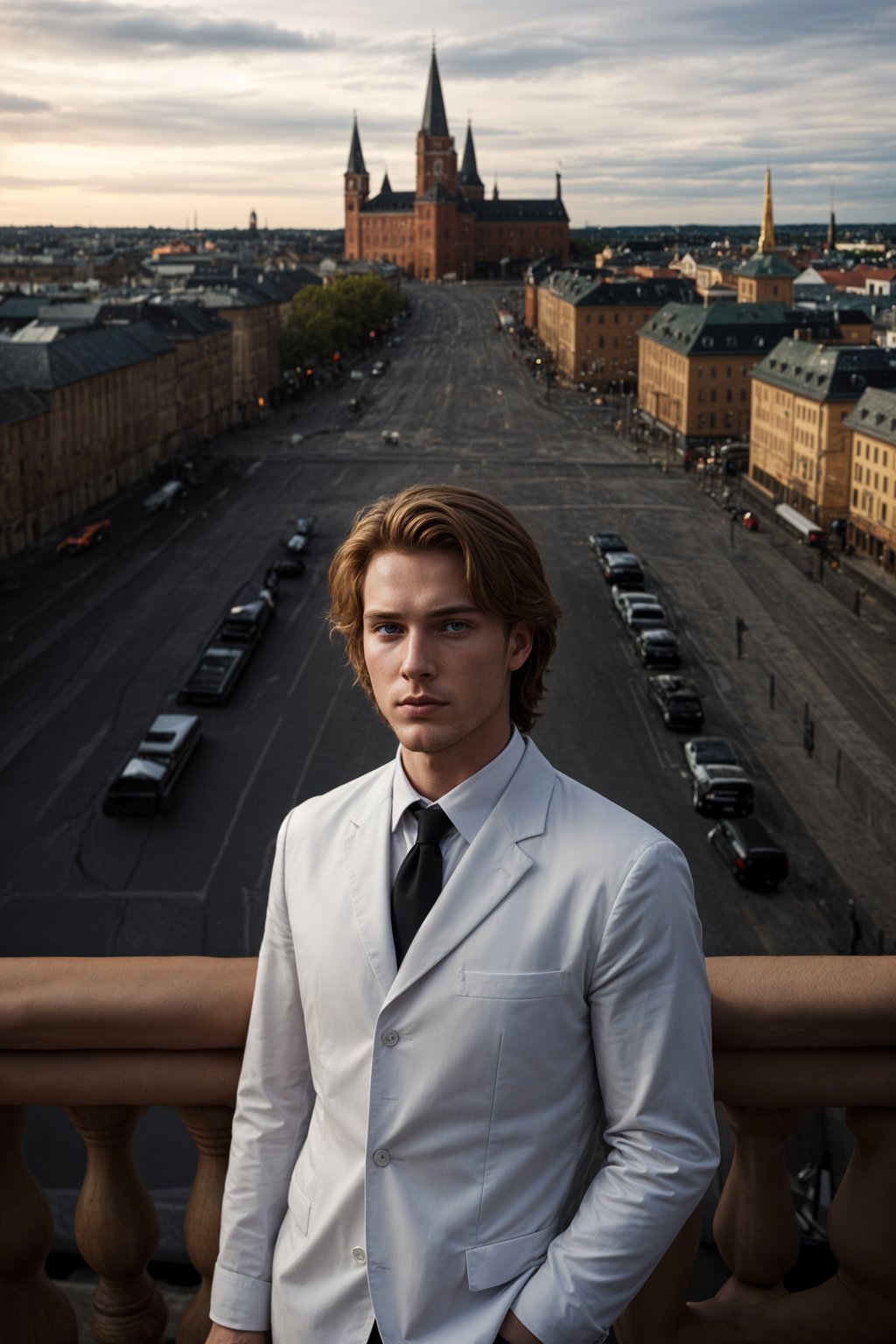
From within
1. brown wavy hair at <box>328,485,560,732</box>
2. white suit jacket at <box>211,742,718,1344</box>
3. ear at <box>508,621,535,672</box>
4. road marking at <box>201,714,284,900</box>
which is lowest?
road marking at <box>201,714,284,900</box>

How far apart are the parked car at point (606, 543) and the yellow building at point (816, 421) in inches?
585

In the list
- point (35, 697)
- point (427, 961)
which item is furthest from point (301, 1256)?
point (35, 697)

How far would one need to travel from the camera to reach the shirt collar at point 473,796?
14.2 feet

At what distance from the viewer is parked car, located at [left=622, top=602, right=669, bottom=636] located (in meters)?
52.1

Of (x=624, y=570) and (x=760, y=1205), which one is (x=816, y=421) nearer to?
(x=624, y=570)

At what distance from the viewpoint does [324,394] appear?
422 feet

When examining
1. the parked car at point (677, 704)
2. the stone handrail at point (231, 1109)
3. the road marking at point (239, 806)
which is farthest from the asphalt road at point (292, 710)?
the stone handrail at point (231, 1109)

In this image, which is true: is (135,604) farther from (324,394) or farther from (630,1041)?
(324,394)

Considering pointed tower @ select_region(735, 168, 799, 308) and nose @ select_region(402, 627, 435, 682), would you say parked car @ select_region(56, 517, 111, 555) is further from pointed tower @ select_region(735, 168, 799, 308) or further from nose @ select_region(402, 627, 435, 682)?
pointed tower @ select_region(735, 168, 799, 308)

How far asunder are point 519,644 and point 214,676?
40.9 m

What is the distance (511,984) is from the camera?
Result: 406 cm

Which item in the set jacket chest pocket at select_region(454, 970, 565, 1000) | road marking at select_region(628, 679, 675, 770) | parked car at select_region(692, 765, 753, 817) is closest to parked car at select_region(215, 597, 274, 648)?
road marking at select_region(628, 679, 675, 770)

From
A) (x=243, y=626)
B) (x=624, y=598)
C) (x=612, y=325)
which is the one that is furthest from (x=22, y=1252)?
(x=612, y=325)

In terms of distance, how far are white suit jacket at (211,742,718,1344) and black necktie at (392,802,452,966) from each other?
5 cm
